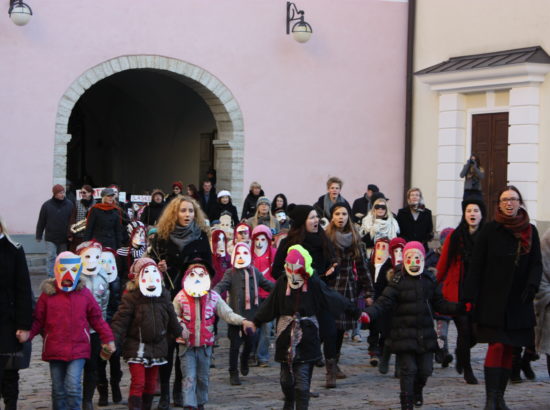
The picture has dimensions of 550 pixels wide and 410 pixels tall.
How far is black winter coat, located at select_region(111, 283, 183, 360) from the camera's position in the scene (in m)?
7.37

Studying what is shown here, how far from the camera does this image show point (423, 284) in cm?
799

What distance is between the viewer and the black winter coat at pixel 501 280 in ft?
24.8

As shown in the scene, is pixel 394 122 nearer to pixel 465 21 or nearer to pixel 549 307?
pixel 465 21

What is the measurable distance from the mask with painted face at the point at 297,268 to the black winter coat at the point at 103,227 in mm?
6187

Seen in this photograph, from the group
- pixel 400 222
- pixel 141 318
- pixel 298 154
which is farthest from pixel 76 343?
pixel 298 154

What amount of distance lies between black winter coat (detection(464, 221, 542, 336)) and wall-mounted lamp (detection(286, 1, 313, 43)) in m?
11.8

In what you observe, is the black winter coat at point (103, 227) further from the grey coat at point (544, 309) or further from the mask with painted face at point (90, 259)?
the grey coat at point (544, 309)

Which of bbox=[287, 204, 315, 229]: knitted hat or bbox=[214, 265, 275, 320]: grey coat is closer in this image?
bbox=[287, 204, 315, 229]: knitted hat

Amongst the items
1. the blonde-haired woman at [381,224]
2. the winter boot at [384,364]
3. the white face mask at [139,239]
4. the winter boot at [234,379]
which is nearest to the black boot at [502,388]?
the winter boot at [384,364]

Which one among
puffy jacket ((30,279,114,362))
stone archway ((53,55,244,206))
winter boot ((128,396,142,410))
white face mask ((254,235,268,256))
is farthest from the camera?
stone archway ((53,55,244,206))

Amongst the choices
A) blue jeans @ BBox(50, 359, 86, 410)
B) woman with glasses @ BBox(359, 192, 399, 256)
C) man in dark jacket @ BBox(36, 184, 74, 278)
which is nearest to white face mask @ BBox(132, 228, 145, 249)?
woman with glasses @ BBox(359, 192, 399, 256)

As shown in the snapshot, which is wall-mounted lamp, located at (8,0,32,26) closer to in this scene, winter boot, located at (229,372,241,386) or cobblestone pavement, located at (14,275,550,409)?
cobblestone pavement, located at (14,275,550,409)

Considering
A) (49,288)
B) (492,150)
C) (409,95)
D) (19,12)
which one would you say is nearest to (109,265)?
(49,288)

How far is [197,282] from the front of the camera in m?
7.88
